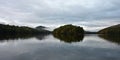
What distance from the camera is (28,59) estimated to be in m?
21.7

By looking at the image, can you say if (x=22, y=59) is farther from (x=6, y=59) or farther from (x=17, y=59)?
(x=6, y=59)

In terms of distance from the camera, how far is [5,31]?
177250 millimetres

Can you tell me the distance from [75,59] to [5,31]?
540 feet

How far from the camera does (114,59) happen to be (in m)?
22.2

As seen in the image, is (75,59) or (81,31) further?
(81,31)

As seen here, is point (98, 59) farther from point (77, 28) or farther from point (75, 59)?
point (77, 28)

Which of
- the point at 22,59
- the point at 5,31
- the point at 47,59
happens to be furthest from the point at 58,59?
the point at 5,31

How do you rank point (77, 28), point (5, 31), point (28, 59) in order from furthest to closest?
1. point (77, 28)
2. point (5, 31)
3. point (28, 59)

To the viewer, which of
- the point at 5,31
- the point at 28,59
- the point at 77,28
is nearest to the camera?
the point at 28,59

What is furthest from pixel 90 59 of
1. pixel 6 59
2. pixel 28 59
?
pixel 6 59

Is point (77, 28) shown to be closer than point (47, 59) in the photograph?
No

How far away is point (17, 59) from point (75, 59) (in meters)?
7.14

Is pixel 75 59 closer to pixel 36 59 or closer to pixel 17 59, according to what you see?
pixel 36 59

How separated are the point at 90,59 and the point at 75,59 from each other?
1.94 metres
